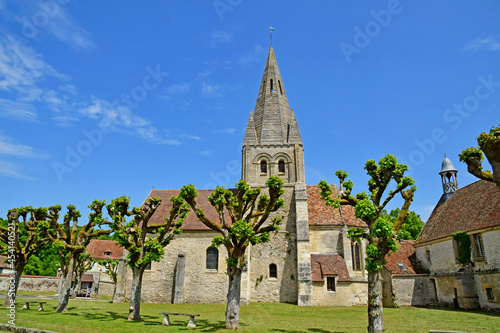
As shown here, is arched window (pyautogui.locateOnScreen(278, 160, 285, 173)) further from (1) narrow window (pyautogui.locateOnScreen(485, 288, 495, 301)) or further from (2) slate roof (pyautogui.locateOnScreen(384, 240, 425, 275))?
(1) narrow window (pyautogui.locateOnScreen(485, 288, 495, 301))

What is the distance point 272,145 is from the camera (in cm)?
3438

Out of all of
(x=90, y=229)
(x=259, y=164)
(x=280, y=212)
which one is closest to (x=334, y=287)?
→ (x=280, y=212)

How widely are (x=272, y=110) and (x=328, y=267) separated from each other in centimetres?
1732

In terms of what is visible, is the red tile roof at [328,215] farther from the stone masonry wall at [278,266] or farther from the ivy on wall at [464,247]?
the ivy on wall at [464,247]

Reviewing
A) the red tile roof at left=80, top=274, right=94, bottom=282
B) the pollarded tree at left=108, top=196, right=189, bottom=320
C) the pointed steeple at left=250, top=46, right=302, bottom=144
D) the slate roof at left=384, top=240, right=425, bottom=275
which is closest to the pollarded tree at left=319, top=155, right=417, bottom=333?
the pollarded tree at left=108, top=196, right=189, bottom=320

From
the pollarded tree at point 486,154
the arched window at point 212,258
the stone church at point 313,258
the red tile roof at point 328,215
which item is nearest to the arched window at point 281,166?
the stone church at point 313,258

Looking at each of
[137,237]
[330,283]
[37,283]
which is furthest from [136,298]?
[37,283]

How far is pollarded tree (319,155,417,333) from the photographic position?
44.8ft

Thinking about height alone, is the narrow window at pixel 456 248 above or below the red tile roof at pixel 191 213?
below

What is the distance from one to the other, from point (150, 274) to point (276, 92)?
2302 centimetres

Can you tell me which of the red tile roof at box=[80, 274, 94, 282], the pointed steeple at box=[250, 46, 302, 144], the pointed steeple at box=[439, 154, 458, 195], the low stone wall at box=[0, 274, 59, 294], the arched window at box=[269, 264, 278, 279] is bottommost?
the low stone wall at box=[0, 274, 59, 294]

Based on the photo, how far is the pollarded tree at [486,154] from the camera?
11.9 metres

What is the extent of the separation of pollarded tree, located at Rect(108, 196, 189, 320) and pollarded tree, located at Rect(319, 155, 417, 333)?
9.30m

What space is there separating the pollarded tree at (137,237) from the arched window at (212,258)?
10320 mm
